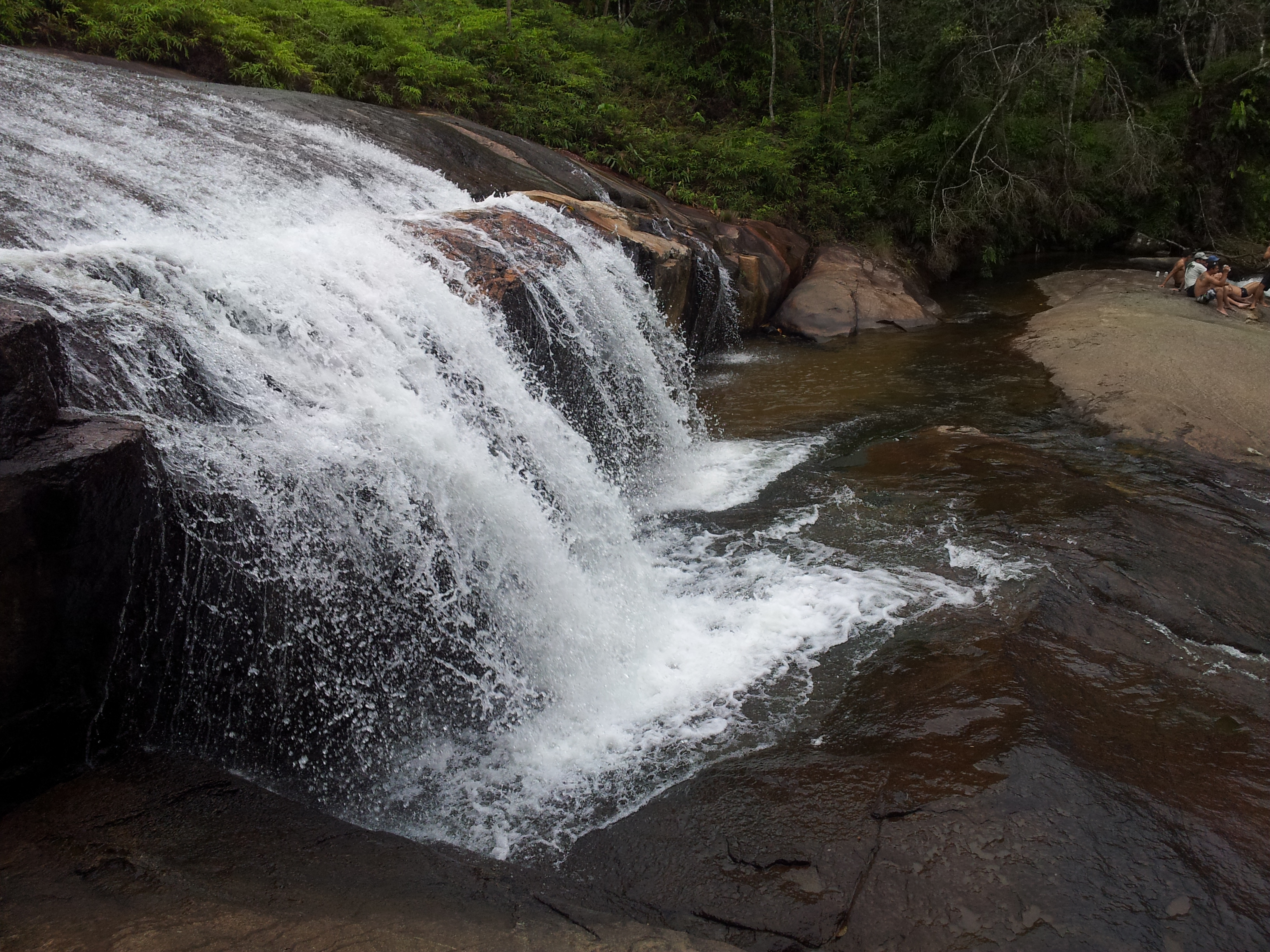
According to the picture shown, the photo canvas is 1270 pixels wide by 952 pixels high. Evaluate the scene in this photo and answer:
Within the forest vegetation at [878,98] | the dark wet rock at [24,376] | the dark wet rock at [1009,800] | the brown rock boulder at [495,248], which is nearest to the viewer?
the dark wet rock at [24,376]

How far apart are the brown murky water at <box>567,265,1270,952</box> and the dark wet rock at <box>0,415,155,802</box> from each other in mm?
2039

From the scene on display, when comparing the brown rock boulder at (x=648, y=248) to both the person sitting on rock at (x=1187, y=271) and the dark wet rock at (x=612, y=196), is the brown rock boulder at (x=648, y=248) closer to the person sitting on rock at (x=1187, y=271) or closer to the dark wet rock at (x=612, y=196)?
the dark wet rock at (x=612, y=196)

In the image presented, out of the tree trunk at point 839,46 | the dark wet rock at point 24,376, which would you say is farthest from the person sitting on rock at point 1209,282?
the dark wet rock at point 24,376

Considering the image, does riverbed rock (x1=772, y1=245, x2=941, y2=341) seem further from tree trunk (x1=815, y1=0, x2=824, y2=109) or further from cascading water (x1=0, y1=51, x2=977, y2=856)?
cascading water (x1=0, y1=51, x2=977, y2=856)

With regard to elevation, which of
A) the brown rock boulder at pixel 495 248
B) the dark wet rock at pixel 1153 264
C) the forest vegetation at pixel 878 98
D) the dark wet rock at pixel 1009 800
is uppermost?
the forest vegetation at pixel 878 98

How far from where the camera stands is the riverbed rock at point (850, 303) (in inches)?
476

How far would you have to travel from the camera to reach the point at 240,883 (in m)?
2.74

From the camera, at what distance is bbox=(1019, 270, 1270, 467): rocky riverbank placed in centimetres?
739

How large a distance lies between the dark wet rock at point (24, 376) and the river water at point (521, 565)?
0.43 m

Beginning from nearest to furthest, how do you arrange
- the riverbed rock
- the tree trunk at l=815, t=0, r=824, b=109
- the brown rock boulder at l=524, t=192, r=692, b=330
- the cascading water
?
the cascading water → the brown rock boulder at l=524, t=192, r=692, b=330 → the riverbed rock → the tree trunk at l=815, t=0, r=824, b=109

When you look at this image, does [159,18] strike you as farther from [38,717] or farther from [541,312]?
[38,717]

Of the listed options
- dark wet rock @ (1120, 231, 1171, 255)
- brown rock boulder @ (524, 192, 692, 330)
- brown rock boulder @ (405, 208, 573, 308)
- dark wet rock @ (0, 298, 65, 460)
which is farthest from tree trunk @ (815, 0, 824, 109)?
dark wet rock @ (0, 298, 65, 460)

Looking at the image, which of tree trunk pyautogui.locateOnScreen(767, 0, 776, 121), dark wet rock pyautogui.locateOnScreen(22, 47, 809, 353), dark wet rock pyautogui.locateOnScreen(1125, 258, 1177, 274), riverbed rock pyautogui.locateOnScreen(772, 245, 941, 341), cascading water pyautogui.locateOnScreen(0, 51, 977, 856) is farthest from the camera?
tree trunk pyautogui.locateOnScreen(767, 0, 776, 121)

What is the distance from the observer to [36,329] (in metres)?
2.86
